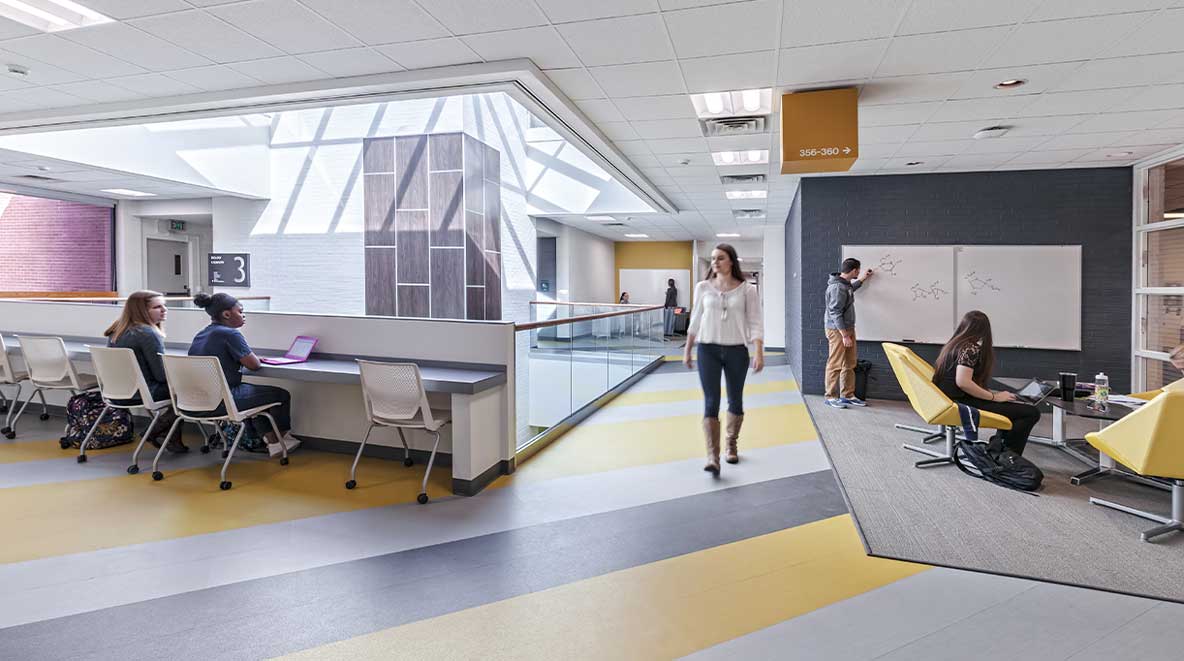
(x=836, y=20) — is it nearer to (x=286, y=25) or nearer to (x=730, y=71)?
(x=730, y=71)

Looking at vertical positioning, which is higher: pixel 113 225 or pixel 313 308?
pixel 113 225

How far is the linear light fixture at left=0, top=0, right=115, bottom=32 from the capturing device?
3342mm

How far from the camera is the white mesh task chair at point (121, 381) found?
14.0 ft

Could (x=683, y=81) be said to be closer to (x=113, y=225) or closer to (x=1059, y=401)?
(x=1059, y=401)

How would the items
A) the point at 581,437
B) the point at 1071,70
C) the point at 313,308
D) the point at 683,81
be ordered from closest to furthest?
the point at 1071,70, the point at 683,81, the point at 581,437, the point at 313,308

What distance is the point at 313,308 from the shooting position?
10.2 m

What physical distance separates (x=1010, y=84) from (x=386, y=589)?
15.9 feet

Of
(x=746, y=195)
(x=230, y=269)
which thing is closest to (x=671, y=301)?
(x=746, y=195)

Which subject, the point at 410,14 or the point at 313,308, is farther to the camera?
the point at 313,308

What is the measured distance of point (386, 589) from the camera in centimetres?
257

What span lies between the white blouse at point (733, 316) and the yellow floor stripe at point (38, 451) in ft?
14.5

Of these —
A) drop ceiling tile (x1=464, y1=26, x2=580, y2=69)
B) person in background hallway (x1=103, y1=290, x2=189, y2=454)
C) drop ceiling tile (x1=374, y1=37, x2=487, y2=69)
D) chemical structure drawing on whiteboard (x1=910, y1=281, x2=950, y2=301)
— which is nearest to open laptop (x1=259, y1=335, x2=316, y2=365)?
person in background hallway (x1=103, y1=290, x2=189, y2=454)

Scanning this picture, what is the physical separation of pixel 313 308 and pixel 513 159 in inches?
171

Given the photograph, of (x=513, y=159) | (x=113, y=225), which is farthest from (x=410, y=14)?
(x=113, y=225)
